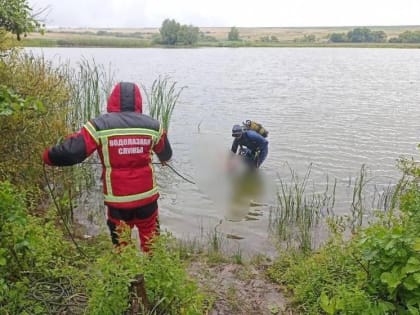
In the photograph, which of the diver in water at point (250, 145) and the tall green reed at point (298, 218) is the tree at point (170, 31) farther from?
the tall green reed at point (298, 218)

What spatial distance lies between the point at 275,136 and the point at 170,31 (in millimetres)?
57351

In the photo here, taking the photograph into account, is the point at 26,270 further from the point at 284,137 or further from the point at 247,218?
the point at 284,137

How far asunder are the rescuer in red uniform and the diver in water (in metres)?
4.59

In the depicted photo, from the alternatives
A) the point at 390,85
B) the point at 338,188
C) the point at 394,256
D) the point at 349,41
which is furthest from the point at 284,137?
the point at 349,41

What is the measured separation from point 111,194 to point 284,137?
912cm

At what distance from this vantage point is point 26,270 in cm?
340

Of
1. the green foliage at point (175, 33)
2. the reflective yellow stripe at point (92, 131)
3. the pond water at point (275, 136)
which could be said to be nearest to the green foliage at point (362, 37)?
the green foliage at point (175, 33)

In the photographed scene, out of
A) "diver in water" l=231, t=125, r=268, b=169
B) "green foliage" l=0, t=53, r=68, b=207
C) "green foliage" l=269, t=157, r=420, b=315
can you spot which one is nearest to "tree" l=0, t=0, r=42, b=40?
"green foliage" l=0, t=53, r=68, b=207

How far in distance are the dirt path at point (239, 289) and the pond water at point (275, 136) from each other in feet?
3.60

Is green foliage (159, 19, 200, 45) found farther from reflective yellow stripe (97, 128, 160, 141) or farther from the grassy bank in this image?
reflective yellow stripe (97, 128, 160, 141)

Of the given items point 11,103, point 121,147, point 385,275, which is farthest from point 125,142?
point 385,275

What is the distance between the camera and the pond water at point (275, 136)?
24.1 ft

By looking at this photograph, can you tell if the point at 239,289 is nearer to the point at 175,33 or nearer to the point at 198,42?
the point at 175,33

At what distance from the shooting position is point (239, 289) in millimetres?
4293
